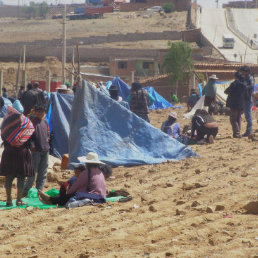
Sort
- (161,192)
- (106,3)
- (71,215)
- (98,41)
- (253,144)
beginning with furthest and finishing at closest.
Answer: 1. (106,3)
2. (98,41)
3. (253,144)
4. (161,192)
5. (71,215)

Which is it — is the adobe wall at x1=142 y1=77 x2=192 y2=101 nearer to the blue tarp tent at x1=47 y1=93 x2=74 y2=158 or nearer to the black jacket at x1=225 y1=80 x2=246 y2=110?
the black jacket at x1=225 y1=80 x2=246 y2=110

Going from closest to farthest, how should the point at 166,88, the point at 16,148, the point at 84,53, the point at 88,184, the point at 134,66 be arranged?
the point at 88,184
the point at 16,148
the point at 166,88
the point at 134,66
the point at 84,53

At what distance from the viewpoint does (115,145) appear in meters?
11.3

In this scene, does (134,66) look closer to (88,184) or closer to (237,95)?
(237,95)

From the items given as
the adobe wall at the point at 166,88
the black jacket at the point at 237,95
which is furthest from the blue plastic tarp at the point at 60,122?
the adobe wall at the point at 166,88

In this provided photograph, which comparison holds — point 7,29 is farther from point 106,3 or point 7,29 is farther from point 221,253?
point 221,253

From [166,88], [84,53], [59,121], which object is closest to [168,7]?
[84,53]

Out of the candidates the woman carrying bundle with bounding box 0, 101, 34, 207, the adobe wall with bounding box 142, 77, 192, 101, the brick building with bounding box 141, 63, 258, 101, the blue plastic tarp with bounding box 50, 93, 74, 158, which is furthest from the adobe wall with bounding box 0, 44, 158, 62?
the woman carrying bundle with bounding box 0, 101, 34, 207

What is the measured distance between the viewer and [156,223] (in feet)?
22.1

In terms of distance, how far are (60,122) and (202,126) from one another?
8.41ft

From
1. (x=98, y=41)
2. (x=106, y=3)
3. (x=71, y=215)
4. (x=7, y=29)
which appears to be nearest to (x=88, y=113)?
(x=71, y=215)

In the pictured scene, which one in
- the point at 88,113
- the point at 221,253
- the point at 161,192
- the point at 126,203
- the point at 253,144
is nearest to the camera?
the point at 221,253

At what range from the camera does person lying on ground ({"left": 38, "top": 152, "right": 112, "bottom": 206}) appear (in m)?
7.99

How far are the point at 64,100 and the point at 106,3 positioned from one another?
73149 millimetres
